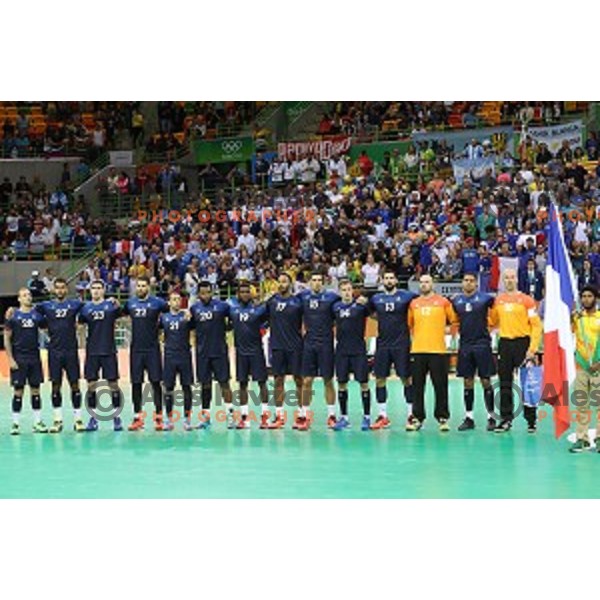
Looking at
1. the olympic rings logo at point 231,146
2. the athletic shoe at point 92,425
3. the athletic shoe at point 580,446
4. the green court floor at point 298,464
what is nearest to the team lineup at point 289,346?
the athletic shoe at point 92,425

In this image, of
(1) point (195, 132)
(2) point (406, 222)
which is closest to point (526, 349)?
(2) point (406, 222)

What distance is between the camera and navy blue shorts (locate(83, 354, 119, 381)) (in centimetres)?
1734

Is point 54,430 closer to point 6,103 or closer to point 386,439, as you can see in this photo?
point 386,439

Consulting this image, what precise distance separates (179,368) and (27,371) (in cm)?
195

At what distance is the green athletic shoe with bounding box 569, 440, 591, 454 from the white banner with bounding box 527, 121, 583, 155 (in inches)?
621

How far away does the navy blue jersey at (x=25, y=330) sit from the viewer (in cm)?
1717

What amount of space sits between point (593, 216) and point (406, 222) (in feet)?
13.8

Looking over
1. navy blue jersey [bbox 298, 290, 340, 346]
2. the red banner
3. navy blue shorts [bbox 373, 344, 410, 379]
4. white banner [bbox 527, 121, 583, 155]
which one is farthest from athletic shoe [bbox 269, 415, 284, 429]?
the red banner

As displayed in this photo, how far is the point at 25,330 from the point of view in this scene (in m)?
Result: 17.2

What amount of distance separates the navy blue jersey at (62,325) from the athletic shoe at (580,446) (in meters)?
6.40

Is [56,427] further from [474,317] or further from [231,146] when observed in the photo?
[231,146]

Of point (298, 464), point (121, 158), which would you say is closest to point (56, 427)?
point (298, 464)

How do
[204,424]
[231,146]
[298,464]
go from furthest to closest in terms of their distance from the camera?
[231,146], [204,424], [298,464]

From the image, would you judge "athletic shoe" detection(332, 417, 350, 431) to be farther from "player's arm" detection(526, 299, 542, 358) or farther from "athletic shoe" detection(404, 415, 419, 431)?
"player's arm" detection(526, 299, 542, 358)
